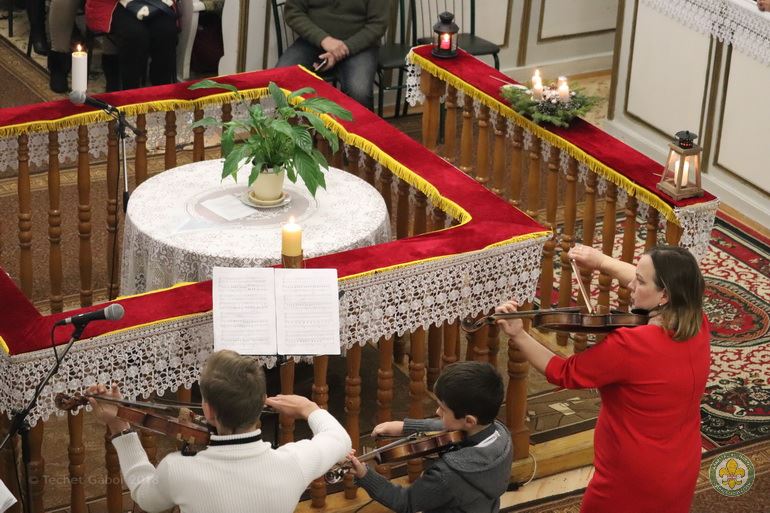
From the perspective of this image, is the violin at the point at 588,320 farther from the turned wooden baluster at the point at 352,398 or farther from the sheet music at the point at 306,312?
the turned wooden baluster at the point at 352,398

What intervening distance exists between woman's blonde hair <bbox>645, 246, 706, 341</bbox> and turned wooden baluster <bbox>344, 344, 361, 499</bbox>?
43.2 inches

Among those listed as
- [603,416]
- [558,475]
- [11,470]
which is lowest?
[558,475]

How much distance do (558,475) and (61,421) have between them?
182 centimetres

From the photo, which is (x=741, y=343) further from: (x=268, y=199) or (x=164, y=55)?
(x=164, y=55)

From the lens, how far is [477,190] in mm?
4781

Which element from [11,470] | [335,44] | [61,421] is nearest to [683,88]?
[335,44]

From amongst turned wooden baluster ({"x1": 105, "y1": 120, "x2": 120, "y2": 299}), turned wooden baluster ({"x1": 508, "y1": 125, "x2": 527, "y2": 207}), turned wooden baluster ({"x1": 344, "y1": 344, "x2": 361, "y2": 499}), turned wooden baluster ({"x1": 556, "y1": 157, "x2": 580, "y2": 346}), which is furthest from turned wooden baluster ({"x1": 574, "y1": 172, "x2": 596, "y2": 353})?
turned wooden baluster ({"x1": 105, "y1": 120, "x2": 120, "y2": 299})

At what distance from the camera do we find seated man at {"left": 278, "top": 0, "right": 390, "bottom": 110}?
7.37m

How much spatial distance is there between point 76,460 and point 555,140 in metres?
2.28

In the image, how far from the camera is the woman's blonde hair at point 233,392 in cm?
298

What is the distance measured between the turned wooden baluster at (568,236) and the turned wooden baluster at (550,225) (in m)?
0.05

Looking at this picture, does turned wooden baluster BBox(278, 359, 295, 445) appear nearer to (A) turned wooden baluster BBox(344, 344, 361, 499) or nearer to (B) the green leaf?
(A) turned wooden baluster BBox(344, 344, 361, 499)

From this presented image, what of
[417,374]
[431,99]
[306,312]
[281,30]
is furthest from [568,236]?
[281,30]

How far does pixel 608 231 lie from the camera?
5.25 metres
